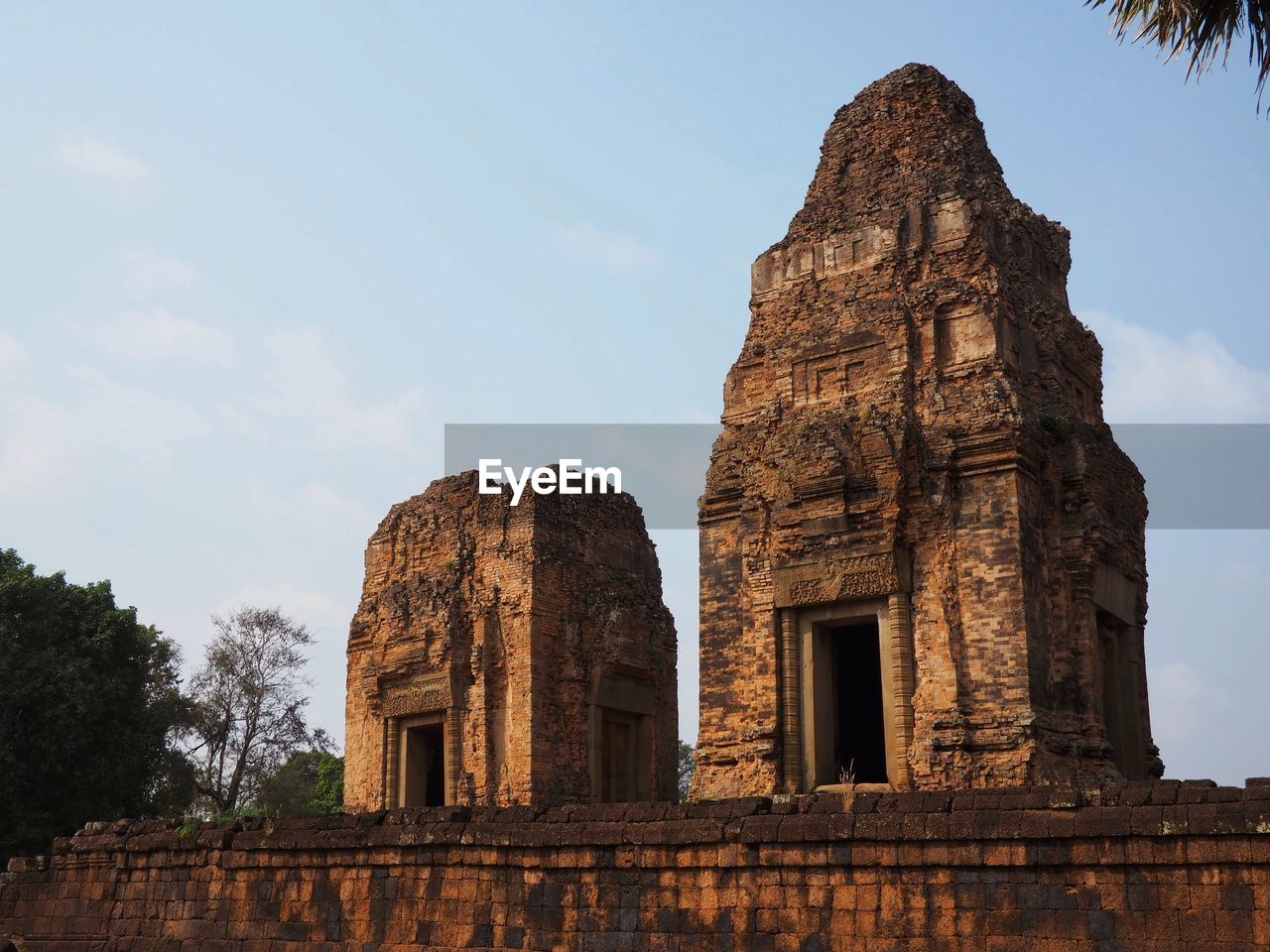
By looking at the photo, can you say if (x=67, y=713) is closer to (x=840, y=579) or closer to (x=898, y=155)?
(x=840, y=579)

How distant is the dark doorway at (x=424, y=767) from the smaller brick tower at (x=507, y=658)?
0.03 m

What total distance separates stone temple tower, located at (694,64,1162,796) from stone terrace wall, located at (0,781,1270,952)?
2.82 meters

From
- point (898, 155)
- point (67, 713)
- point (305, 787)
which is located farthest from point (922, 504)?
point (305, 787)

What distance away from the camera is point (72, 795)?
2397 cm

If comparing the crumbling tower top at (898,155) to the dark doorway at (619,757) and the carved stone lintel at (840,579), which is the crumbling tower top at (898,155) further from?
the dark doorway at (619,757)

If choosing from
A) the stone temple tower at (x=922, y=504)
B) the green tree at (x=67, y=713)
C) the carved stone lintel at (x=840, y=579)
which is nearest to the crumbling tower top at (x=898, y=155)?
the stone temple tower at (x=922, y=504)

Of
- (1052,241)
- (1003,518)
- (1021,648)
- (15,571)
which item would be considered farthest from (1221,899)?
(15,571)

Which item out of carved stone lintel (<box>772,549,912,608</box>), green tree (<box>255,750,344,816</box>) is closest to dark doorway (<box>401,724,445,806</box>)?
carved stone lintel (<box>772,549,912,608</box>)

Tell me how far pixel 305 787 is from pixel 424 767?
2148 centimetres

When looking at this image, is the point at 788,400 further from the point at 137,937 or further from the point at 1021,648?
the point at 137,937

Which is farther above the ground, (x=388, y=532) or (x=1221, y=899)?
(x=388, y=532)

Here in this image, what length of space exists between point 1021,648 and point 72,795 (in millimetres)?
18315

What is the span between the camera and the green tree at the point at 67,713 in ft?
Answer: 76.5

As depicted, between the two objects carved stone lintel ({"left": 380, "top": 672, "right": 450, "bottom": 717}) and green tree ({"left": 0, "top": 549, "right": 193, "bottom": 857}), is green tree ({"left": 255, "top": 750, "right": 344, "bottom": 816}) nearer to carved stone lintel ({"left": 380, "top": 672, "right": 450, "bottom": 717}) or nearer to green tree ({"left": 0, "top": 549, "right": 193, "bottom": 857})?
green tree ({"left": 0, "top": 549, "right": 193, "bottom": 857})
